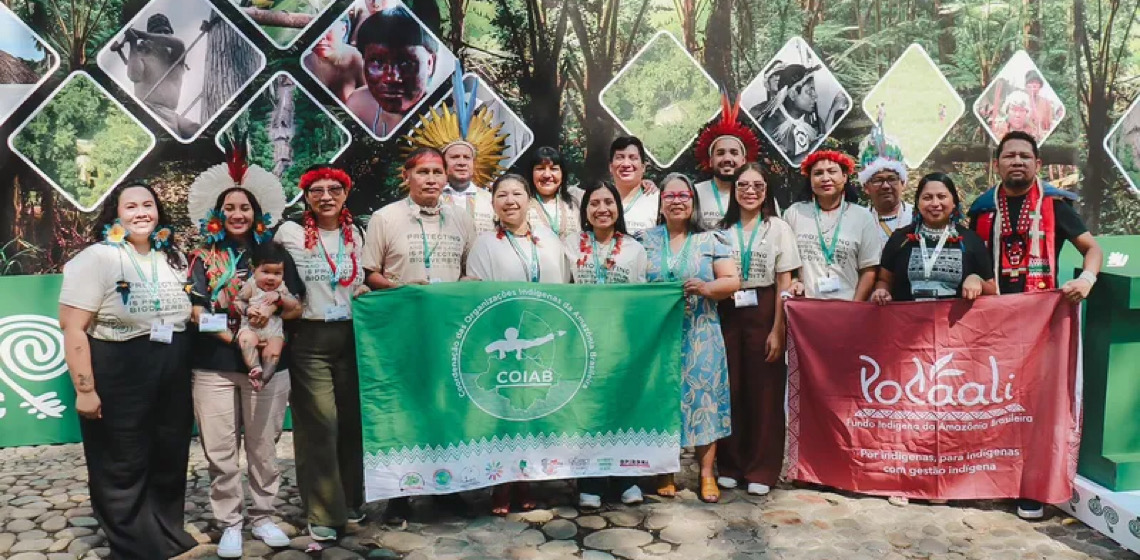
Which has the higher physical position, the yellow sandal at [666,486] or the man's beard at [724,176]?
the man's beard at [724,176]

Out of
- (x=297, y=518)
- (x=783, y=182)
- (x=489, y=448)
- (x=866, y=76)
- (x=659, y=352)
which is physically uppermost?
(x=866, y=76)

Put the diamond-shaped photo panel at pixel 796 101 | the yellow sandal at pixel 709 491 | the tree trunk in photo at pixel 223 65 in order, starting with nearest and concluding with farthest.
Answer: the yellow sandal at pixel 709 491, the tree trunk in photo at pixel 223 65, the diamond-shaped photo panel at pixel 796 101

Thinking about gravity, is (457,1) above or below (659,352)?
above

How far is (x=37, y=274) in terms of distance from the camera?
5434mm

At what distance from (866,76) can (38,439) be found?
6545 mm

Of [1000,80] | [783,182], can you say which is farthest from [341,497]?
[1000,80]

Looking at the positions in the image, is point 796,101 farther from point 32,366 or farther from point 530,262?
point 32,366

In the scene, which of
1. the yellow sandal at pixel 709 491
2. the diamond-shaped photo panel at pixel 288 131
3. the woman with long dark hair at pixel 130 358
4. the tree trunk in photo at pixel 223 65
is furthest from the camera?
the diamond-shaped photo panel at pixel 288 131

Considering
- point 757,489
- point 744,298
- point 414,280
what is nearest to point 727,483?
point 757,489

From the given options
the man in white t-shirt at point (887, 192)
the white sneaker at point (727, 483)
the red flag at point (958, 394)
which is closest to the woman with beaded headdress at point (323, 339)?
the white sneaker at point (727, 483)

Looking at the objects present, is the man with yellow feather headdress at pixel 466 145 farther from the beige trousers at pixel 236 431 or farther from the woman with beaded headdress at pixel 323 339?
the beige trousers at pixel 236 431

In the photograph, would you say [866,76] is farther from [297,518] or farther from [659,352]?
[297,518]

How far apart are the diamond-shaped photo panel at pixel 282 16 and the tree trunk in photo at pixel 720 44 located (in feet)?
9.13

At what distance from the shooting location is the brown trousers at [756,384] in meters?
4.29
